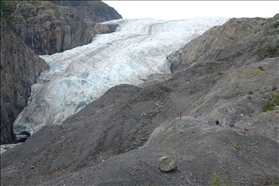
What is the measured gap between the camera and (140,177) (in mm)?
5762

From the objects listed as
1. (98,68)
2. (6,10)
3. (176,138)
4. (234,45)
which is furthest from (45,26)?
(176,138)

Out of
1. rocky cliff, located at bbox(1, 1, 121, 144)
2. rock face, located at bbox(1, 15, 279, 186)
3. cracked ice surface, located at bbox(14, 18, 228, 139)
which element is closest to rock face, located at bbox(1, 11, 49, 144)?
rocky cliff, located at bbox(1, 1, 121, 144)

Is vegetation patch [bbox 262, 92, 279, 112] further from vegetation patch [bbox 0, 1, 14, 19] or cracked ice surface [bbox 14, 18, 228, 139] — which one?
vegetation patch [bbox 0, 1, 14, 19]

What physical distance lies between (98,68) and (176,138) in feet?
67.9

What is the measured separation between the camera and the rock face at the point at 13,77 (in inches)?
841

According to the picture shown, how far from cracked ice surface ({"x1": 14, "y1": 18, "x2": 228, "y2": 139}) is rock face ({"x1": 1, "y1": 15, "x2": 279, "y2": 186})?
4445mm

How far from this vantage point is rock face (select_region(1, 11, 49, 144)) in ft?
70.1

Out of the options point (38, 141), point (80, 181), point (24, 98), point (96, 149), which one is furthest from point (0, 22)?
point (80, 181)

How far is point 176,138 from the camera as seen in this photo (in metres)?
8.75

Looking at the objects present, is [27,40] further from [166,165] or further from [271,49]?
[166,165]

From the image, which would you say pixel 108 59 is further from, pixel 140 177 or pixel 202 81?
pixel 140 177

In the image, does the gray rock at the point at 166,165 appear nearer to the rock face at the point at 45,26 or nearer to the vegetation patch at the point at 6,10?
the rock face at the point at 45,26

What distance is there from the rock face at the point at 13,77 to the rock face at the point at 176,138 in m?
6.31

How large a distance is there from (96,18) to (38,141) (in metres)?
55.1
